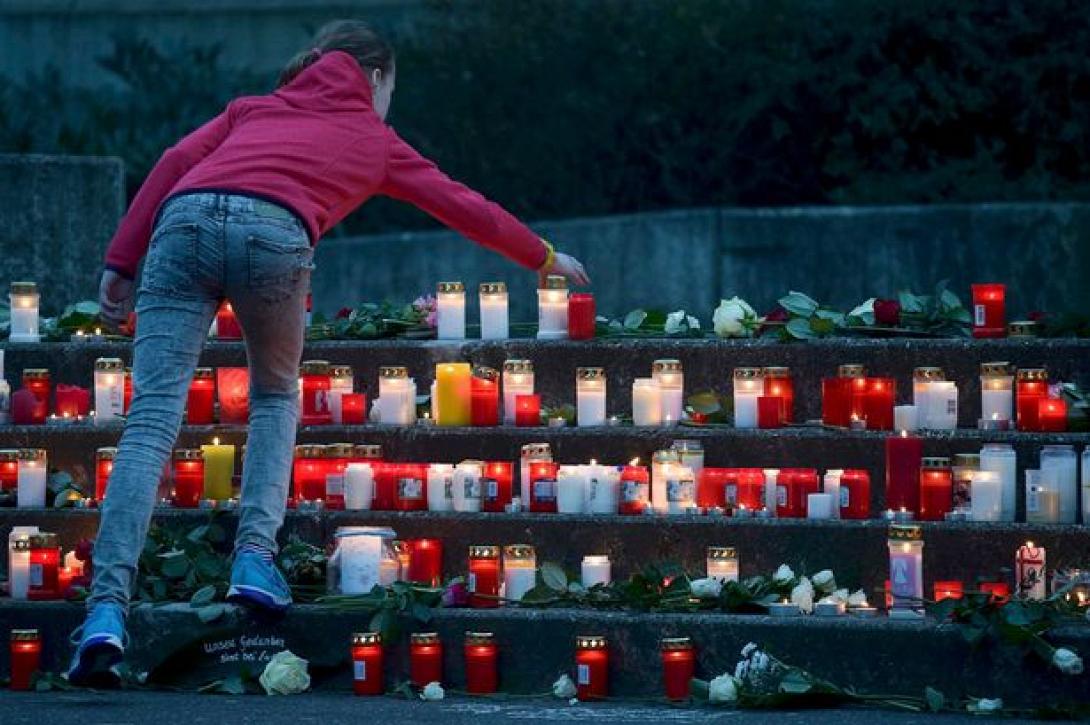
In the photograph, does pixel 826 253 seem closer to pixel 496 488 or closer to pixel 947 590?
pixel 496 488

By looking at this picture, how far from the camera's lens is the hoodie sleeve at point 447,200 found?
23.7 feet

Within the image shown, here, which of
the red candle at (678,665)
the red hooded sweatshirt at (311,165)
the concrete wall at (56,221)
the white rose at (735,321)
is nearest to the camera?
the red hooded sweatshirt at (311,165)

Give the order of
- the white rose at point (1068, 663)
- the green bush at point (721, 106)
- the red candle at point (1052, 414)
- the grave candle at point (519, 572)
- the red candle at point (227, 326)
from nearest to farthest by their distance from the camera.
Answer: the white rose at point (1068, 663) → the grave candle at point (519, 572) → the red candle at point (1052, 414) → the red candle at point (227, 326) → the green bush at point (721, 106)

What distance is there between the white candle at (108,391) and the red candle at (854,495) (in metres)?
2.38

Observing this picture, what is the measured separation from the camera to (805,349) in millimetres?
8070

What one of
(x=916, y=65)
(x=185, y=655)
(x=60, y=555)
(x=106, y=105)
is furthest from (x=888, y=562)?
(x=106, y=105)

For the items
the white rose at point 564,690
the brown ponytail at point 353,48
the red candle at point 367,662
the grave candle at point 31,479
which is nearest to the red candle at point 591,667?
the white rose at point 564,690

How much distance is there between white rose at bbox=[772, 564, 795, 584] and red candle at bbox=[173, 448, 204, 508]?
6.17 ft

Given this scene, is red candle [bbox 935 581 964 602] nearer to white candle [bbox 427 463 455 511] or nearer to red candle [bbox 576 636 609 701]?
red candle [bbox 576 636 609 701]

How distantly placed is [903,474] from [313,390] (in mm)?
1924

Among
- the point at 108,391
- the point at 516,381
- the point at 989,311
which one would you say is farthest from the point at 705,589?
the point at 108,391

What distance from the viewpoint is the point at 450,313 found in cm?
839

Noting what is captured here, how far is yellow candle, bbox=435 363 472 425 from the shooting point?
320 inches

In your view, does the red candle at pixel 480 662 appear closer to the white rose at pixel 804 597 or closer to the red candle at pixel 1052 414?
the white rose at pixel 804 597
